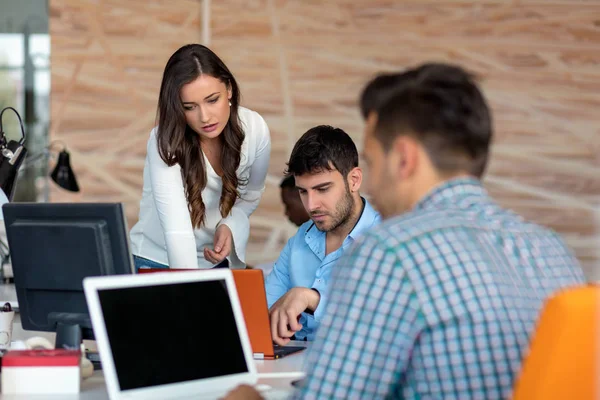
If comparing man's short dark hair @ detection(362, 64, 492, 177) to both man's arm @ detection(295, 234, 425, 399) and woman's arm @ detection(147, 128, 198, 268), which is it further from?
woman's arm @ detection(147, 128, 198, 268)

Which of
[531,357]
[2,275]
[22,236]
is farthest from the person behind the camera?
[2,275]

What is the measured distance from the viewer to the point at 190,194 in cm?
270

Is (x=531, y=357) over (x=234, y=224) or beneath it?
over

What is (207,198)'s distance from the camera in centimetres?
280

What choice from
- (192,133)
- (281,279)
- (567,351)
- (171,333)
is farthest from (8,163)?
(567,351)

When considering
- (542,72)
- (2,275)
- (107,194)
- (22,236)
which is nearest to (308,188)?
(22,236)

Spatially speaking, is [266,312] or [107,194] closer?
[266,312]

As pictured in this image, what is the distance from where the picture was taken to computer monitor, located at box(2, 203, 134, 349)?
186cm

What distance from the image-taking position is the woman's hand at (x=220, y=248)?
8.70 feet

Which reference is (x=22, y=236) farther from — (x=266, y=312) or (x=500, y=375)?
(x=500, y=375)

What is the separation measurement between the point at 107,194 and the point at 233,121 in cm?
248

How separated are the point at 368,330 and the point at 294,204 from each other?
2.83 metres

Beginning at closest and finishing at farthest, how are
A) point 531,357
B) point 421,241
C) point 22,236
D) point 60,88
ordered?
point 531,357 < point 421,241 < point 22,236 < point 60,88

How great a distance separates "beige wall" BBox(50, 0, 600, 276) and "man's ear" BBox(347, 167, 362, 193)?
7.43ft
